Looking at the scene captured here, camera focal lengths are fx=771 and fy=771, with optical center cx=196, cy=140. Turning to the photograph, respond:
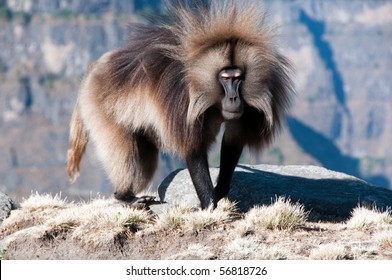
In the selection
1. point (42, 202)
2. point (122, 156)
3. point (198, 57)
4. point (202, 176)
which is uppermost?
point (198, 57)

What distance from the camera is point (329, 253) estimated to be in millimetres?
7984

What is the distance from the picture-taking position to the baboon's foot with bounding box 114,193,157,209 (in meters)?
10.4

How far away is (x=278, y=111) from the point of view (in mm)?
9883

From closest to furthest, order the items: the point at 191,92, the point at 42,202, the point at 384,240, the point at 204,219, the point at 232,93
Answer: the point at 384,240 < the point at 204,219 < the point at 232,93 < the point at 191,92 < the point at 42,202

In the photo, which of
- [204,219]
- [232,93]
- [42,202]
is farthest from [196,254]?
[42,202]

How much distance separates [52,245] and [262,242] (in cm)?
248

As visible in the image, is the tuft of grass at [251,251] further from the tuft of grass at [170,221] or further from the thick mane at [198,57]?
A: the thick mane at [198,57]

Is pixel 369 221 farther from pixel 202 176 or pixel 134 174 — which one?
pixel 134 174

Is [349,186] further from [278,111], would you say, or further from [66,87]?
[66,87]

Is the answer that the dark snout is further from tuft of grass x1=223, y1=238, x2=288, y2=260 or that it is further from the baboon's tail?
the baboon's tail

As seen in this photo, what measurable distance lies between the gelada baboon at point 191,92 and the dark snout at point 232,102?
12 mm

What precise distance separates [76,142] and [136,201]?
6.11 feet

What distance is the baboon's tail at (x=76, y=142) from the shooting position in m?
11.7

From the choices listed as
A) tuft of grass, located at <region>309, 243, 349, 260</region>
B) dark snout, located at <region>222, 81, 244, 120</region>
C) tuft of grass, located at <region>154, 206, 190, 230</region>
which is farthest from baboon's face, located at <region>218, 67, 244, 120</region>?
tuft of grass, located at <region>309, 243, 349, 260</region>
